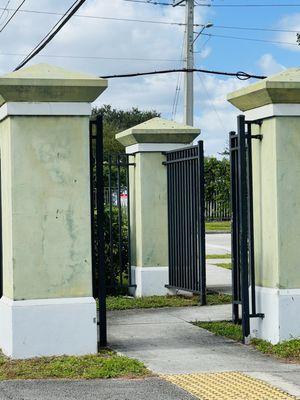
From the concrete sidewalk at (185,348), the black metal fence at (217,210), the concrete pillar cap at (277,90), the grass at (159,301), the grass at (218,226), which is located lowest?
the concrete sidewalk at (185,348)

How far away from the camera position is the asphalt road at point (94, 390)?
23.2 ft

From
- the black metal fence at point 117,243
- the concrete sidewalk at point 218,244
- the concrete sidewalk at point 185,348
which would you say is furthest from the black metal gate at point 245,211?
the concrete sidewalk at point 218,244

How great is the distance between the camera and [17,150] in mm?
8875

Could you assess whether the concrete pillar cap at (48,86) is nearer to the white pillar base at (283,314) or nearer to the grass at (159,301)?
the white pillar base at (283,314)

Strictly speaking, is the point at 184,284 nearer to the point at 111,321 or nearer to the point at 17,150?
the point at 111,321

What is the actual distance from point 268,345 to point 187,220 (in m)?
4.18

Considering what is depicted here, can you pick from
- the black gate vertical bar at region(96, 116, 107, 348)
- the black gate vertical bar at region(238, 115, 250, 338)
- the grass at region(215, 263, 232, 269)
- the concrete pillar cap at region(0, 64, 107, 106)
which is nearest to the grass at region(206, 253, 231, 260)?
the grass at region(215, 263, 232, 269)

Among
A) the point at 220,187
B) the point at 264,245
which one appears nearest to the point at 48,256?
the point at 264,245

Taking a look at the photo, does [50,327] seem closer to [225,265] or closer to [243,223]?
[243,223]

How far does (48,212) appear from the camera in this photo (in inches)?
352

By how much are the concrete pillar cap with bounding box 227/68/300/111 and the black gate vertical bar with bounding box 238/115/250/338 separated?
28cm

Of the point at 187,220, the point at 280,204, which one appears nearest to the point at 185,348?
the point at 280,204

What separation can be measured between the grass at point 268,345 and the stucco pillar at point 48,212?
1851mm

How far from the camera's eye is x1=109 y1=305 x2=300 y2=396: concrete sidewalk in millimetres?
8164
